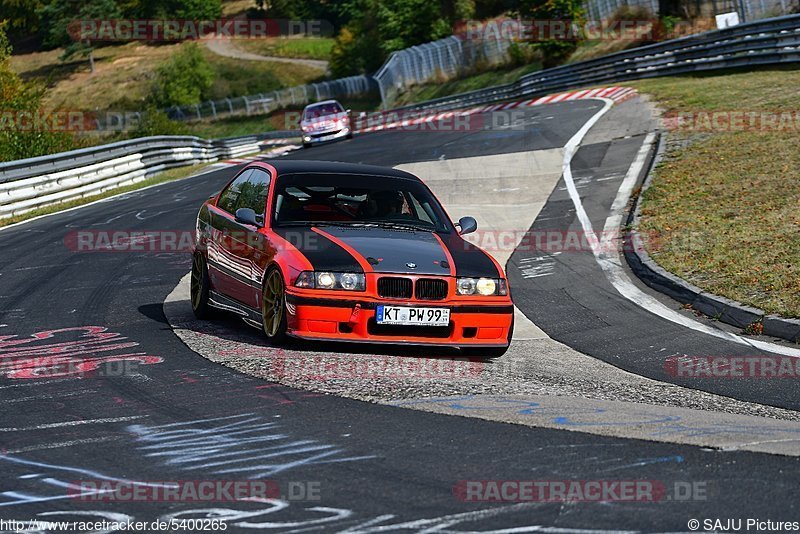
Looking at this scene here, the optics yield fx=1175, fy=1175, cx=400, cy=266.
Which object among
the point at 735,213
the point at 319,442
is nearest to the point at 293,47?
the point at 735,213

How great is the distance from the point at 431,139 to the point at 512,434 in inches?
1049

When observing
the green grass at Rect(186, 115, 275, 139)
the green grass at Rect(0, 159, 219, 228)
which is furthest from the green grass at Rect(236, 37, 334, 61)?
the green grass at Rect(0, 159, 219, 228)

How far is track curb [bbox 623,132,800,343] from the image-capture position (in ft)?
34.3

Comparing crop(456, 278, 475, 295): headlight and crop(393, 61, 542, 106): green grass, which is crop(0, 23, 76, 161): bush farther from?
crop(393, 61, 542, 106): green grass

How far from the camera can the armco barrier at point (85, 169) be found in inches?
907

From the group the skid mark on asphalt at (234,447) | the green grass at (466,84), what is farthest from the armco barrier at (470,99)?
the skid mark on asphalt at (234,447)

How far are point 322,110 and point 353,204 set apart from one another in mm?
30425

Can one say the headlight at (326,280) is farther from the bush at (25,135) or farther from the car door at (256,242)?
the bush at (25,135)

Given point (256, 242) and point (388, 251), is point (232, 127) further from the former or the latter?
point (388, 251)

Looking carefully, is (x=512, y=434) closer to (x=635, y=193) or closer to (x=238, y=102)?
(x=635, y=193)

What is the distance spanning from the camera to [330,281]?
8703mm

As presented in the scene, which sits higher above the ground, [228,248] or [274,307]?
[228,248]

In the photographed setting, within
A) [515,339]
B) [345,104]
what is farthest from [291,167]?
[345,104]

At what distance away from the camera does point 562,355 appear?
954cm
